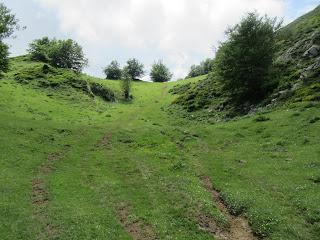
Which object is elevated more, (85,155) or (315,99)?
(315,99)

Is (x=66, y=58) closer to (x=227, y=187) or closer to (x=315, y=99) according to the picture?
(x=315, y=99)

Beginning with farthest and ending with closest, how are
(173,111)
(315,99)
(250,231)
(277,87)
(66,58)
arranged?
(66,58)
(173,111)
(277,87)
(315,99)
(250,231)

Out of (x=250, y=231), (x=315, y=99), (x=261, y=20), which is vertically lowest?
(x=250, y=231)

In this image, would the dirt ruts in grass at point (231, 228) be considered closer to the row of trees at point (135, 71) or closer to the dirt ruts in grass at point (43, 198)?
the dirt ruts in grass at point (43, 198)

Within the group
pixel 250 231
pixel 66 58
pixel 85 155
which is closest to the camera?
pixel 250 231

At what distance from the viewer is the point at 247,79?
218ft

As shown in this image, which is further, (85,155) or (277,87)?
(277,87)

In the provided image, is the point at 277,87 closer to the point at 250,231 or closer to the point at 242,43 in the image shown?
the point at 242,43

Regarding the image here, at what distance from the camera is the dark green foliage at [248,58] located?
2601 inches

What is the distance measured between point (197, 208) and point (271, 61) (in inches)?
1827

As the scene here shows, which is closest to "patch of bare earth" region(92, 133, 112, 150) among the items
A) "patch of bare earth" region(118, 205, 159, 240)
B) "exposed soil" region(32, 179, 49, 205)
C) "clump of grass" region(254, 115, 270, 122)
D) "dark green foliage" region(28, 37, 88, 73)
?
"exposed soil" region(32, 179, 49, 205)

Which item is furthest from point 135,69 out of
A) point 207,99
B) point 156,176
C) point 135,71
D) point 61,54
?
point 156,176

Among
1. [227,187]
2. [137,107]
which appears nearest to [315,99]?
[227,187]

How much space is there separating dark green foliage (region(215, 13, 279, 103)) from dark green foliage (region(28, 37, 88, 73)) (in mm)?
61060
